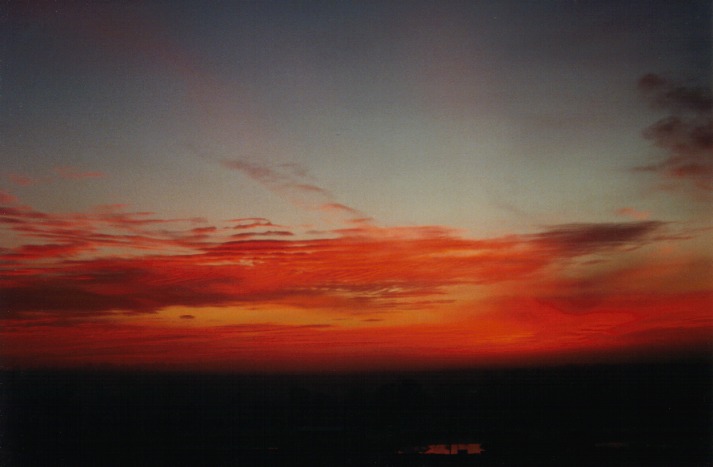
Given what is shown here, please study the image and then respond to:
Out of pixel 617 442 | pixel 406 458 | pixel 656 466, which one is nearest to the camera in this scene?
pixel 656 466

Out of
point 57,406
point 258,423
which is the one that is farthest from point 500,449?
point 57,406

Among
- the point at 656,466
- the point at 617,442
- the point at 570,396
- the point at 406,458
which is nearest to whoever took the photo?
the point at 656,466

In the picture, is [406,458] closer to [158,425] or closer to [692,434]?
[692,434]

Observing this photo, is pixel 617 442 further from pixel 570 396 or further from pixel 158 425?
pixel 158 425

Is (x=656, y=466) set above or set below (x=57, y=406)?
below

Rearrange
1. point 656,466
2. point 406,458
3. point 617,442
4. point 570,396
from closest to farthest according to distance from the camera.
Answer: point 656,466, point 406,458, point 617,442, point 570,396

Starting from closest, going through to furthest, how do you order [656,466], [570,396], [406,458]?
1. [656,466]
2. [406,458]
3. [570,396]

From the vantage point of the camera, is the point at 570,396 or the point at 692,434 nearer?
the point at 692,434

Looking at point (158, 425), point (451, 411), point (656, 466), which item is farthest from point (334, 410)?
point (656, 466)

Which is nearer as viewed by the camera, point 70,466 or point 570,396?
point 70,466
